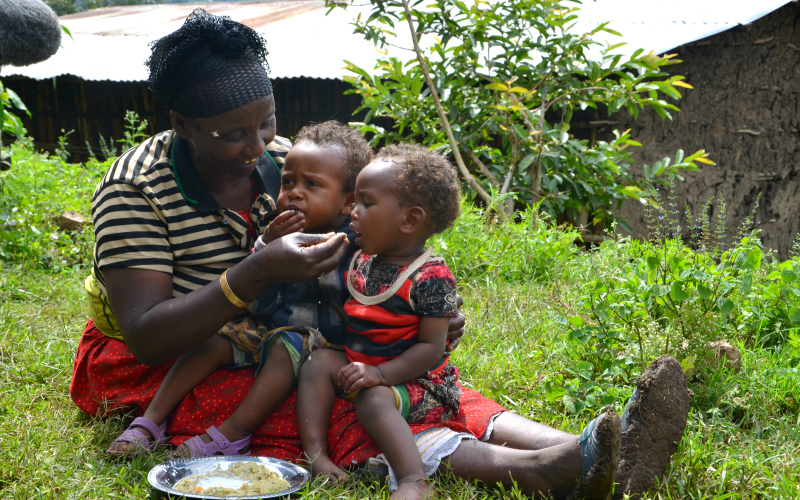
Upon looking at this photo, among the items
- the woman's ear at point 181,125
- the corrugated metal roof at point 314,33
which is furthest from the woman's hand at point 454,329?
the corrugated metal roof at point 314,33

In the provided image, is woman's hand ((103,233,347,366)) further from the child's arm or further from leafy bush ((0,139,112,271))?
leafy bush ((0,139,112,271))

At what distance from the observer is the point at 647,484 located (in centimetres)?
191

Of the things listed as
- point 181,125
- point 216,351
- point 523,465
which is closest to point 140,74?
point 181,125

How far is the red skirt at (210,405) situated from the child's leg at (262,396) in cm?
9

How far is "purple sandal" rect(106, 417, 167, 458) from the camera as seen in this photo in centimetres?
217

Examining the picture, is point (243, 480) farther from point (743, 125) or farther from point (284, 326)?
point (743, 125)

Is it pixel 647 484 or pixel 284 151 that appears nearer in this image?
pixel 647 484

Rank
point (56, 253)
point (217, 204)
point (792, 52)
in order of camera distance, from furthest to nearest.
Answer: point (792, 52), point (56, 253), point (217, 204)

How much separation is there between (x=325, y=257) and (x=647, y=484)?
1.15 meters

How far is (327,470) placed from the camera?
203 centimetres

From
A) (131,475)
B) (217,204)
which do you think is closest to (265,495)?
(131,475)

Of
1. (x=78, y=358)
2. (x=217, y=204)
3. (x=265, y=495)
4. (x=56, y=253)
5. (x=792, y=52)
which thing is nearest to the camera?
(x=265, y=495)

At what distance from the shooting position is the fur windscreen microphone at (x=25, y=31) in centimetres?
188

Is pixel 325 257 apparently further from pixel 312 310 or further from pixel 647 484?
pixel 647 484
